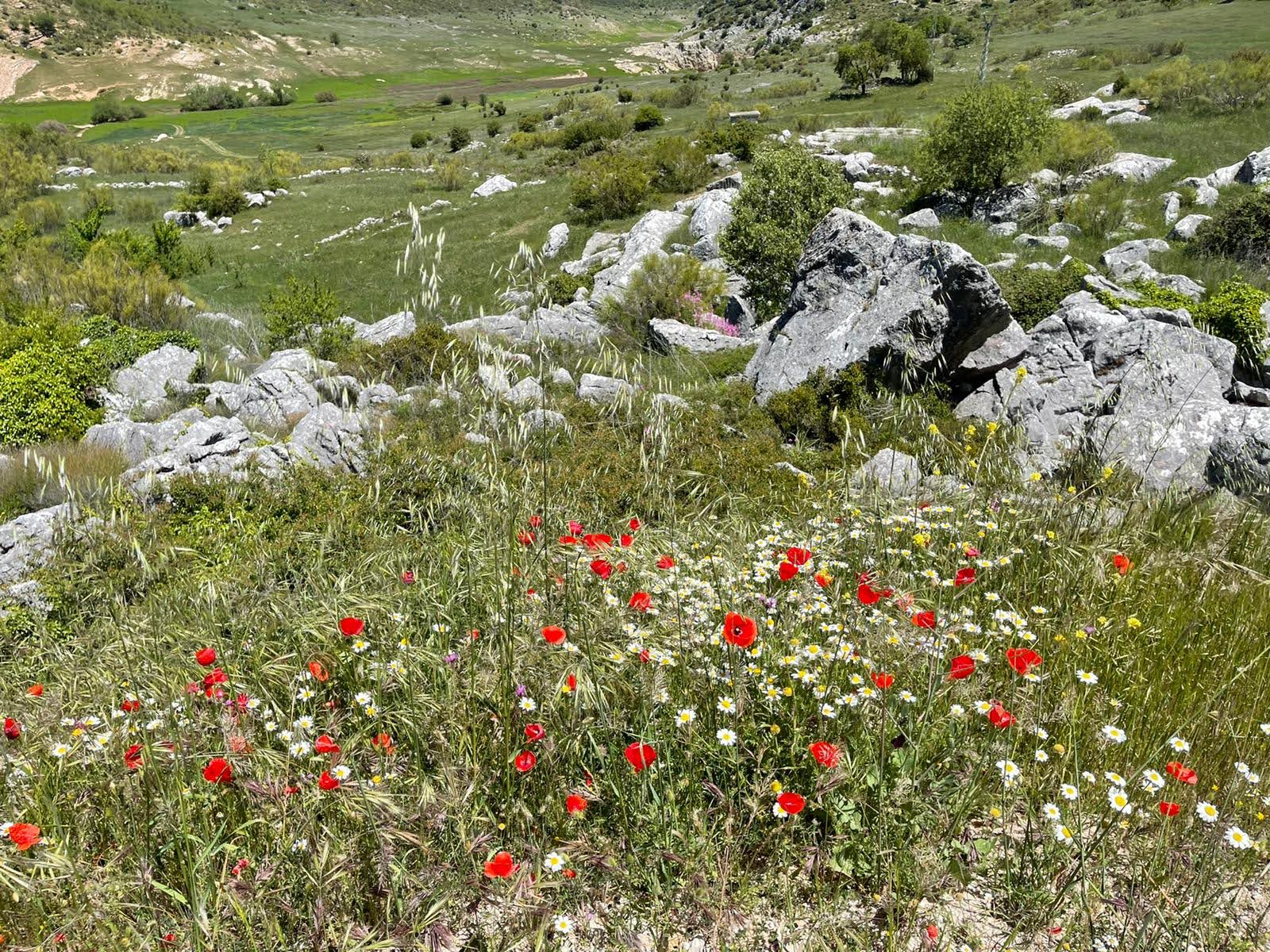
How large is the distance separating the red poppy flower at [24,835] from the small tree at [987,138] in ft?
73.8

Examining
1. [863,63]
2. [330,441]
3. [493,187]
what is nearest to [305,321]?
[330,441]

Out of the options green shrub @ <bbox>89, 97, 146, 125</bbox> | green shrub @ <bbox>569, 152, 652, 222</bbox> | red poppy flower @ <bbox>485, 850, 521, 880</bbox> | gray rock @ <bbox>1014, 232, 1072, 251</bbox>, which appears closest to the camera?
red poppy flower @ <bbox>485, 850, 521, 880</bbox>

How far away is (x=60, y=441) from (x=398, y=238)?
61.2ft

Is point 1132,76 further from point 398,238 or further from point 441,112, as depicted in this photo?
point 441,112

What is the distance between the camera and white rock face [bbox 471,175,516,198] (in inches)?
1344

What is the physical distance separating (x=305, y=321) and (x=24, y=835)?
15.8 metres

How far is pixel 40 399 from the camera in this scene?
468 inches

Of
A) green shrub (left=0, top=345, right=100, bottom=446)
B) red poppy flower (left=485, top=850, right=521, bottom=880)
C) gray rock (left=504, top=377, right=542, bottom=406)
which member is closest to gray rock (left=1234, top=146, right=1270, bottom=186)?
gray rock (left=504, top=377, right=542, bottom=406)

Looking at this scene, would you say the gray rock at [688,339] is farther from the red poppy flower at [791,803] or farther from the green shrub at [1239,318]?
the red poppy flower at [791,803]

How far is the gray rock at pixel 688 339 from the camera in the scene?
1468cm

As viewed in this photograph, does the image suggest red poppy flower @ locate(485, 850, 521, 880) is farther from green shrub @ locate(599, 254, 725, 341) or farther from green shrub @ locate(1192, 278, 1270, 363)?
green shrub @ locate(599, 254, 725, 341)

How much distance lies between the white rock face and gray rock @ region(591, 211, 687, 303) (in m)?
13.3

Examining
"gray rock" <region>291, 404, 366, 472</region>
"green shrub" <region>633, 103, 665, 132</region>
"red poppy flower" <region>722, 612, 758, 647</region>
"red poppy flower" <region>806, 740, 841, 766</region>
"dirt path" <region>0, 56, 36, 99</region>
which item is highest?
"dirt path" <region>0, 56, 36, 99</region>

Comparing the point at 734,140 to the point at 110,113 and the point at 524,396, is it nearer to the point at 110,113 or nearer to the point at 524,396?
the point at 524,396
